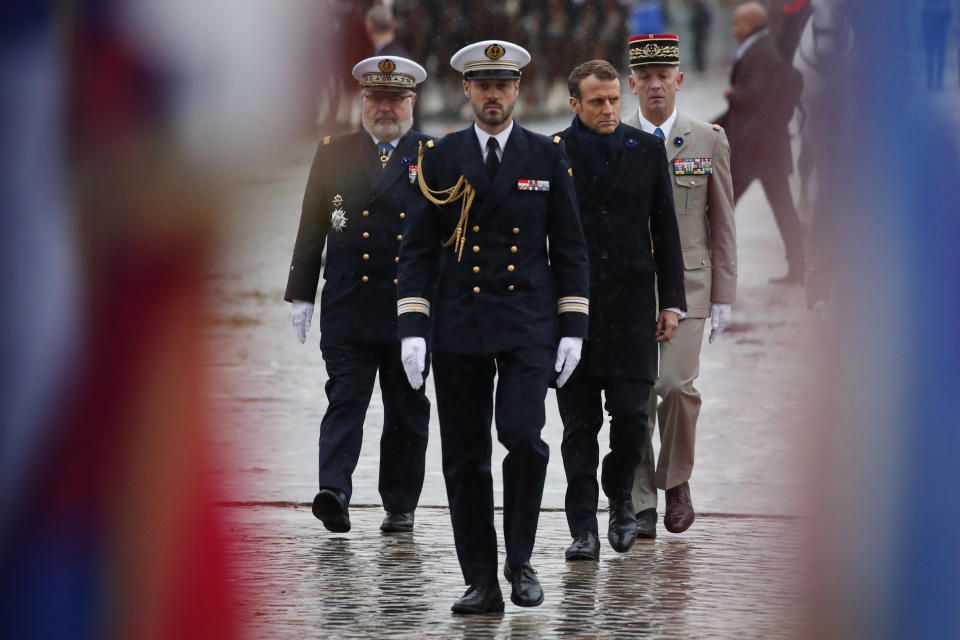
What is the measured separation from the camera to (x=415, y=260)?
5.66m

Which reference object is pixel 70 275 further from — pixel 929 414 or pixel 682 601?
pixel 682 601

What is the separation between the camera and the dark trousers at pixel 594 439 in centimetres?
655

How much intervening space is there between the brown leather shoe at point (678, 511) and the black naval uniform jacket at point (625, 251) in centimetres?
59

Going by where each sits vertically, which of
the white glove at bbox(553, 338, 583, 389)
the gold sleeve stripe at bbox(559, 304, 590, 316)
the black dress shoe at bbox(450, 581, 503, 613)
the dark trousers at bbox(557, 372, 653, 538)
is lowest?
the black dress shoe at bbox(450, 581, 503, 613)

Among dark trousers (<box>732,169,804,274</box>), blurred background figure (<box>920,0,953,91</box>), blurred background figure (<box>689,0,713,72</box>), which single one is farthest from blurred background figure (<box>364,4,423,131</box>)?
blurred background figure (<box>689,0,713,72</box>)

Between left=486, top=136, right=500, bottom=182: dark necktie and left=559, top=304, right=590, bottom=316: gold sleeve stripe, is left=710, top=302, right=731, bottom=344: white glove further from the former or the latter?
left=486, top=136, right=500, bottom=182: dark necktie

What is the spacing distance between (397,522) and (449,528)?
0.21 meters

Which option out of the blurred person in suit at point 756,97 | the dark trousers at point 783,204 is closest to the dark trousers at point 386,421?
the blurred person in suit at point 756,97

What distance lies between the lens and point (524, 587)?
554 centimetres

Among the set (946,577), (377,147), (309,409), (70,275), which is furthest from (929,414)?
(309,409)

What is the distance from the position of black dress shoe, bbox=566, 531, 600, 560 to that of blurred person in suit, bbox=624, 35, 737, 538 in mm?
500

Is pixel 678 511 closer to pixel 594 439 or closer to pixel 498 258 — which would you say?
pixel 594 439

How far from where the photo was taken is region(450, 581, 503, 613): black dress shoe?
18.0ft

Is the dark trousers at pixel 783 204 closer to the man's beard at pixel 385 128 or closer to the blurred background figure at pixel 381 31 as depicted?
the blurred background figure at pixel 381 31
